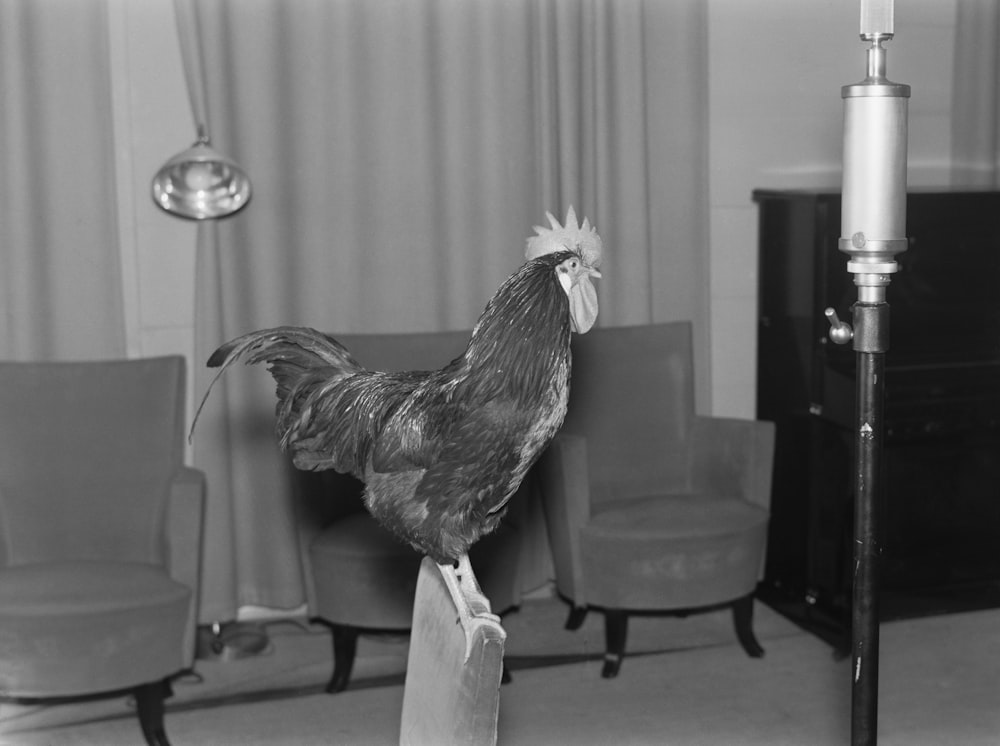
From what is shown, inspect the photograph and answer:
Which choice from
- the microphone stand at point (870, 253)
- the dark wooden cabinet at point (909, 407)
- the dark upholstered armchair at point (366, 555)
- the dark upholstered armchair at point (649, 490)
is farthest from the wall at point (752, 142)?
the microphone stand at point (870, 253)

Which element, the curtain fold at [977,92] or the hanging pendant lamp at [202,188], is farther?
the curtain fold at [977,92]

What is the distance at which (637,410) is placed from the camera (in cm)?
440

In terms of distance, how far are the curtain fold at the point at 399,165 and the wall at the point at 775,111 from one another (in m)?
0.22

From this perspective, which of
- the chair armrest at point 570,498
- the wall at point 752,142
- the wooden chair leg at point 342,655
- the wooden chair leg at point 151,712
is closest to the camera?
the wooden chair leg at point 151,712

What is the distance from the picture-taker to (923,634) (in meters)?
4.28

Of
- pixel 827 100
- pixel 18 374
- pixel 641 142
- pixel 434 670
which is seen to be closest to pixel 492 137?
pixel 641 142

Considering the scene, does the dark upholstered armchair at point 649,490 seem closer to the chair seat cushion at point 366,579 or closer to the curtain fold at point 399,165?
the curtain fold at point 399,165

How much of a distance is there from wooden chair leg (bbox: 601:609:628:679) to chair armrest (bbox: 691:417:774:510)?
618 mm

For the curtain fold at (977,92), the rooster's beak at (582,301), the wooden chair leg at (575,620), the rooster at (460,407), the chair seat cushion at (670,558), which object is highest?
the curtain fold at (977,92)

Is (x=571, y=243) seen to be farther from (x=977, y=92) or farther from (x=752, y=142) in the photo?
(x=977, y=92)

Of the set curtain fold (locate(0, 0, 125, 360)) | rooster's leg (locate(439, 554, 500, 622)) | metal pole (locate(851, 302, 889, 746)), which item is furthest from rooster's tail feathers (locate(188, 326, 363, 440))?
curtain fold (locate(0, 0, 125, 360))

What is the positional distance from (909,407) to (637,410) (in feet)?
3.01

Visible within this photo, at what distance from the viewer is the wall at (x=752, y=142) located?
4301 millimetres

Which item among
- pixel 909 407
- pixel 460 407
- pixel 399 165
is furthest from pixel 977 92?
pixel 460 407
